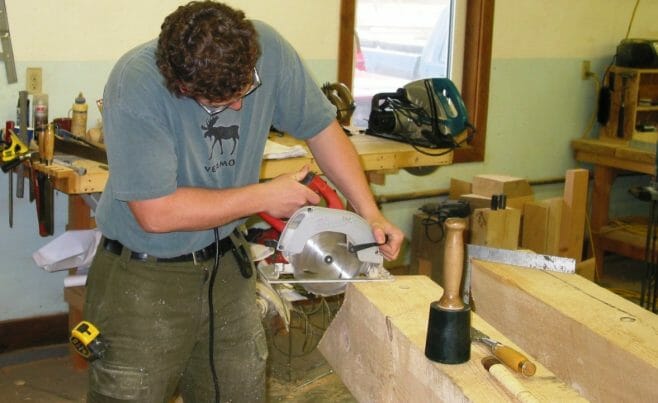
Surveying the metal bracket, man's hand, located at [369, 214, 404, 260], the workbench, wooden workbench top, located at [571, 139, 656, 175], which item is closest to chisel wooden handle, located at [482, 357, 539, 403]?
man's hand, located at [369, 214, 404, 260]

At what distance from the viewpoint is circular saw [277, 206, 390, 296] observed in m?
1.77

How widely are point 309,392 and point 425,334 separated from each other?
174 cm

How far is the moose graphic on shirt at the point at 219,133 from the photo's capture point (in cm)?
180

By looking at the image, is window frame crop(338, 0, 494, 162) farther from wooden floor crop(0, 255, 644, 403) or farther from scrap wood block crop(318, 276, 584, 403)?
scrap wood block crop(318, 276, 584, 403)

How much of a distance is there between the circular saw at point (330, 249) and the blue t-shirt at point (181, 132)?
19cm

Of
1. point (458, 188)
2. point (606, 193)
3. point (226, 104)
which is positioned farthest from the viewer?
point (606, 193)

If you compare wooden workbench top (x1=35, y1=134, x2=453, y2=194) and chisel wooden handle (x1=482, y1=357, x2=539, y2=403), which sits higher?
wooden workbench top (x1=35, y1=134, x2=453, y2=194)

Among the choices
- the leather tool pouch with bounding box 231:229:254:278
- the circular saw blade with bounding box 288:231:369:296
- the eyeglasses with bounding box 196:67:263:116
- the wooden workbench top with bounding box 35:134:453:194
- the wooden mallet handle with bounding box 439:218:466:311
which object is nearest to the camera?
the wooden mallet handle with bounding box 439:218:466:311

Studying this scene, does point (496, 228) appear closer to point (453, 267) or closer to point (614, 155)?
point (614, 155)

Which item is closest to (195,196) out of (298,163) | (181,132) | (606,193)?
(181,132)

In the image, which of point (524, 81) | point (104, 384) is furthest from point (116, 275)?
point (524, 81)

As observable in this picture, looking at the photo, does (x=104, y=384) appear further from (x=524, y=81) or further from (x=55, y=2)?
(x=524, y=81)

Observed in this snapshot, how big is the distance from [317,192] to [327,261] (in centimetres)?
18

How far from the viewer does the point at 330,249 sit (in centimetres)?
181
